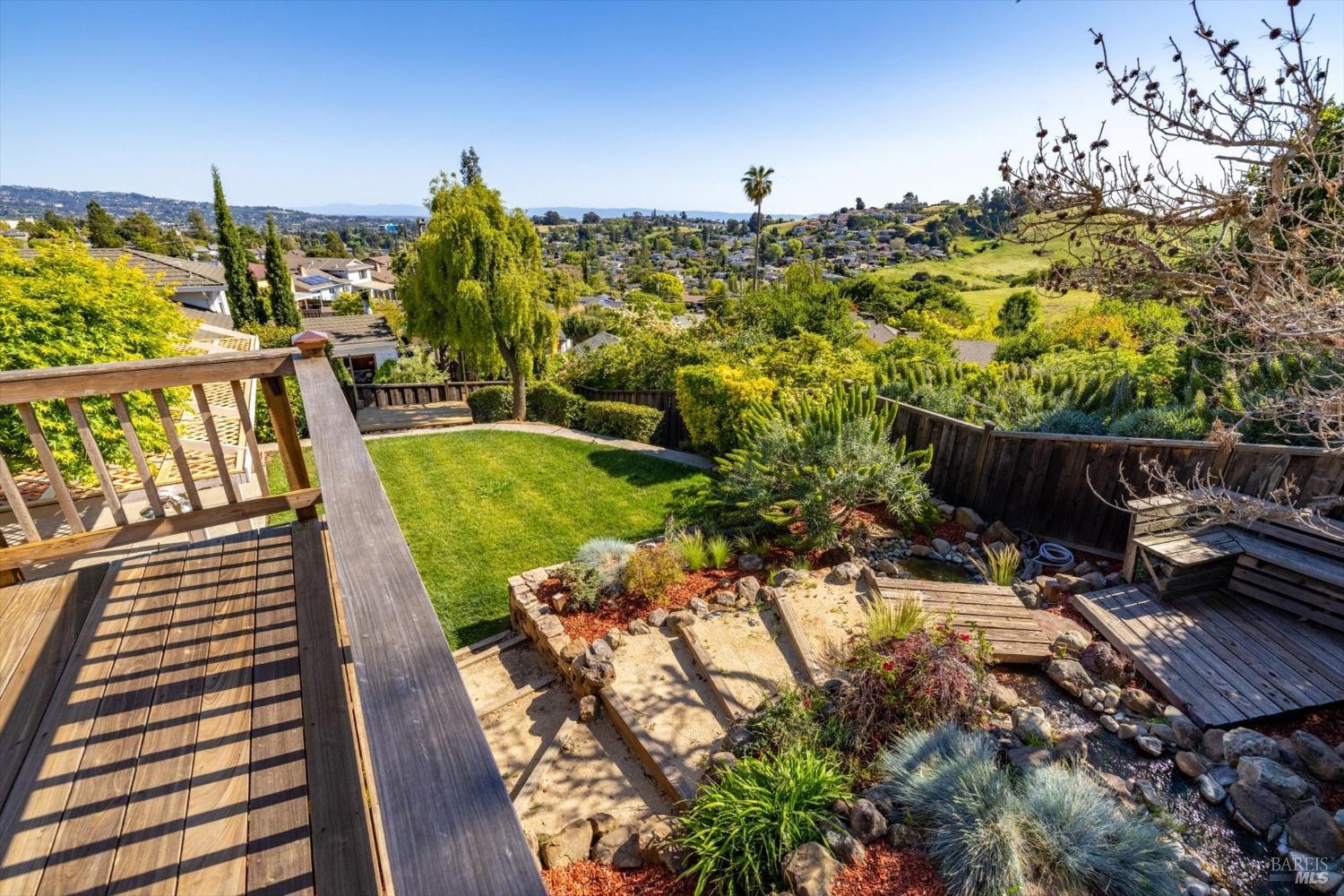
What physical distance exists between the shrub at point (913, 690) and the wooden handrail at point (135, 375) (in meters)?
4.14

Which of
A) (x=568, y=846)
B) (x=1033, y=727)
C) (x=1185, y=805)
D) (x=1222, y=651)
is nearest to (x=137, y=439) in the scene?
(x=568, y=846)

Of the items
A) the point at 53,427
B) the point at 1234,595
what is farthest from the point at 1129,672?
the point at 53,427

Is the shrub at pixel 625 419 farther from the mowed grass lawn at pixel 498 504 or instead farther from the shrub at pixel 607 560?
the shrub at pixel 607 560

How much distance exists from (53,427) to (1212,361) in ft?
46.1

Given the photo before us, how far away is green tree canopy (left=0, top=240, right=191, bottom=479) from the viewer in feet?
19.3

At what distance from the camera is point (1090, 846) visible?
2582 mm

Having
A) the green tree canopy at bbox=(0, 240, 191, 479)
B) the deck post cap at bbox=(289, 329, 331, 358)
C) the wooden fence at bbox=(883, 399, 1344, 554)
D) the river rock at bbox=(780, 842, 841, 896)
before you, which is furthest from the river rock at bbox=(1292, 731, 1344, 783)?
the green tree canopy at bbox=(0, 240, 191, 479)

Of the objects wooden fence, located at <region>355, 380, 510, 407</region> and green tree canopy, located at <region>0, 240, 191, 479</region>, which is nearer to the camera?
green tree canopy, located at <region>0, 240, 191, 479</region>

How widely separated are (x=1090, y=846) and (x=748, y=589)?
332cm

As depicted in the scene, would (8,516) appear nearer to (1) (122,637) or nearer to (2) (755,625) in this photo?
(1) (122,637)

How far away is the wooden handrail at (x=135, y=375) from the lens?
8.56 feet

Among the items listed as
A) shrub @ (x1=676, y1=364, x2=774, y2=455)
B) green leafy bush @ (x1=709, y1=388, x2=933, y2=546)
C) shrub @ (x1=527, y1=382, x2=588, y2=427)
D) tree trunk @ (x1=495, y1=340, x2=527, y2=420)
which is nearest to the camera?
green leafy bush @ (x1=709, y1=388, x2=933, y2=546)

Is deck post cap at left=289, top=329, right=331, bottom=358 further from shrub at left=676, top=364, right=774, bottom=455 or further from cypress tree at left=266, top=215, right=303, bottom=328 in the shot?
cypress tree at left=266, top=215, right=303, bottom=328

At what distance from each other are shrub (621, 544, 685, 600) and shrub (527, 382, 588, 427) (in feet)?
28.7
